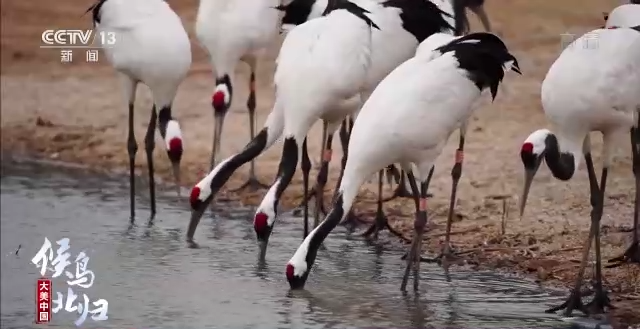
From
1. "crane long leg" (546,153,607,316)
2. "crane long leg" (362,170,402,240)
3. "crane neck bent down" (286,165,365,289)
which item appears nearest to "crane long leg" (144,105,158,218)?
"crane long leg" (362,170,402,240)

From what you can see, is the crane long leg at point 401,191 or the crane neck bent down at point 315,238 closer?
the crane neck bent down at point 315,238

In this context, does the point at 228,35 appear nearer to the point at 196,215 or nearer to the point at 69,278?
the point at 196,215

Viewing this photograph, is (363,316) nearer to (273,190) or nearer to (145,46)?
(273,190)

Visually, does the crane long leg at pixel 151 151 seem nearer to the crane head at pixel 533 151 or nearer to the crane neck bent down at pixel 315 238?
the crane neck bent down at pixel 315 238

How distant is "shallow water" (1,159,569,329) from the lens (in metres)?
6.53

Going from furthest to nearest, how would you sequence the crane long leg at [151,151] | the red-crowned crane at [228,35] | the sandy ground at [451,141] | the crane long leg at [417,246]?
the red-crowned crane at [228,35] < the crane long leg at [151,151] < the sandy ground at [451,141] < the crane long leg at [417,246]

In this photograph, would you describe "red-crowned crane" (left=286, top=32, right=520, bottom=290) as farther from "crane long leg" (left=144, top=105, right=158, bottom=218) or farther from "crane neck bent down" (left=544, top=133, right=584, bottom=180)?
"crane long leg" (left=144, top=105, right=158, bottom=218)

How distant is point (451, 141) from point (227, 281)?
3901 mm

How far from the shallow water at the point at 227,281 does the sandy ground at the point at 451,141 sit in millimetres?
519

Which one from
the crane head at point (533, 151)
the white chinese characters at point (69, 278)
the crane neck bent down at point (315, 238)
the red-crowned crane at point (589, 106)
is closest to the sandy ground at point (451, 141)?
the red-crowned crane at point (589, 106)

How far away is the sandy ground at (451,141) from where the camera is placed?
8.18 m

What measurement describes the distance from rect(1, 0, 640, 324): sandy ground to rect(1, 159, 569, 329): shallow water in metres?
0.52

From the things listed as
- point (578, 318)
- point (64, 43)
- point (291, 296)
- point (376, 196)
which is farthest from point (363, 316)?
point (64, 43)

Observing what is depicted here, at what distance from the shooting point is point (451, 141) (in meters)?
10.7
